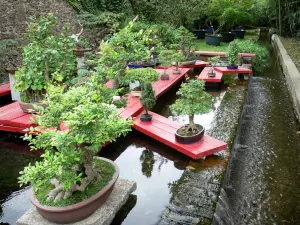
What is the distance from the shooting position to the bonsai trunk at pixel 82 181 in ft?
11.3

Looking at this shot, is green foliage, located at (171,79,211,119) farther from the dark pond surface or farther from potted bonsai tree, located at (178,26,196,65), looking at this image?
potted bonsai tree, located at (178,26,196,65)

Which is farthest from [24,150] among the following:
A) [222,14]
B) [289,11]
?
[289,11]

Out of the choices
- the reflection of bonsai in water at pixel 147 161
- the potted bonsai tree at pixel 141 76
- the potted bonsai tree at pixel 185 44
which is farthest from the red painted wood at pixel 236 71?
the reflection of bonsai in water at pixel 147 161

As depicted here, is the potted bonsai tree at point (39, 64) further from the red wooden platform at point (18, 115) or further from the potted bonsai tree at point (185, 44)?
the potted bonsai tree at point (185, 44)

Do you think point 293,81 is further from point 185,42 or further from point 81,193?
point 81,193

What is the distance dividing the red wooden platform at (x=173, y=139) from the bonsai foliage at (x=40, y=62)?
6.84 ft

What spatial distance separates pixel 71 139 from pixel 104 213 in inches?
44.9

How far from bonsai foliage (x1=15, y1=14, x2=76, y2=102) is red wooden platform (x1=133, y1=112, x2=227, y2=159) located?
208cm

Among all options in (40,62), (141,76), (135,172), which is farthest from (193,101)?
(40,62)

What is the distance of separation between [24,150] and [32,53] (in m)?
2.03

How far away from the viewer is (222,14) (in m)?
18.8

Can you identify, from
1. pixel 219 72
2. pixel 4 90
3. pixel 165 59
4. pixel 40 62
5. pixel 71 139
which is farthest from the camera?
pixel 219 72

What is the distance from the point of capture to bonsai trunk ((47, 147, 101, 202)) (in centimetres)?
346

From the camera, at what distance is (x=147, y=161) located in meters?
5.41
